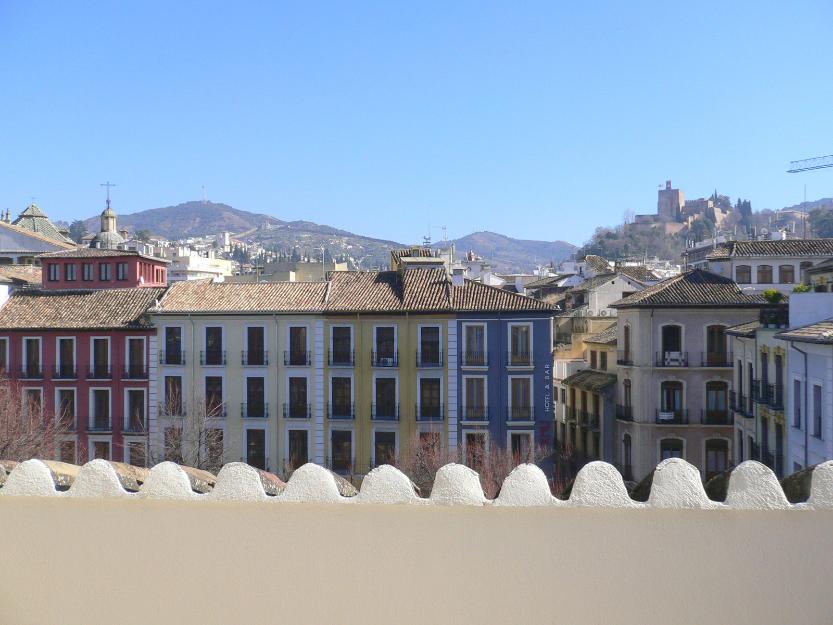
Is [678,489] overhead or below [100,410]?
overhead

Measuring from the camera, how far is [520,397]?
114ft

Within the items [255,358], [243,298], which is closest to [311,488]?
[255,358]

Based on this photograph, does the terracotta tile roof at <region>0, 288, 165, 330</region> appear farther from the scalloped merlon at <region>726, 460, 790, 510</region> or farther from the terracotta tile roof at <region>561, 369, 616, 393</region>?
the scalloped merlon at <region>726, 460, 790, 510</region>

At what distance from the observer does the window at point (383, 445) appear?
35062mm

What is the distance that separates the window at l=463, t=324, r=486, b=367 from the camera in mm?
35000

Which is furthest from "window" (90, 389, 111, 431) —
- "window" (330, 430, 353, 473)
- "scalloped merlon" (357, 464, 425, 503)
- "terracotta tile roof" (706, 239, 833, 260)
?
"terracotta tile roof" (706, 239, 833, 260)

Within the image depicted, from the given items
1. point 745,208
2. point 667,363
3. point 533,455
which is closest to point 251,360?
point 533,455

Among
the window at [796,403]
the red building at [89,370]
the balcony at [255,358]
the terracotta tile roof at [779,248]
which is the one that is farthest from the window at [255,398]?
the terracotta tile roof at [779,248]

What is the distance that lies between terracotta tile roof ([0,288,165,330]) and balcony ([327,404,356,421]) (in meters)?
8.14

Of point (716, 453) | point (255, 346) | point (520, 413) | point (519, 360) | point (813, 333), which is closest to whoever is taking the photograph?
point (813, 333)

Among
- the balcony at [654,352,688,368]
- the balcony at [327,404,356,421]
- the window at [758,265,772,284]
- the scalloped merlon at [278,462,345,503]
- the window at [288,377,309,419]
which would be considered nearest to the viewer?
the scalloped merlon at [278,462,345,503]

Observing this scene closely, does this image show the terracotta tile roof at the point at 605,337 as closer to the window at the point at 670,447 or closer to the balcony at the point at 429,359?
the window at the point at 670,447

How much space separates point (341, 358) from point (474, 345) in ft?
17.1

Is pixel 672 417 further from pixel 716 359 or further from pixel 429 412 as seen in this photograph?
pixel 429 412
